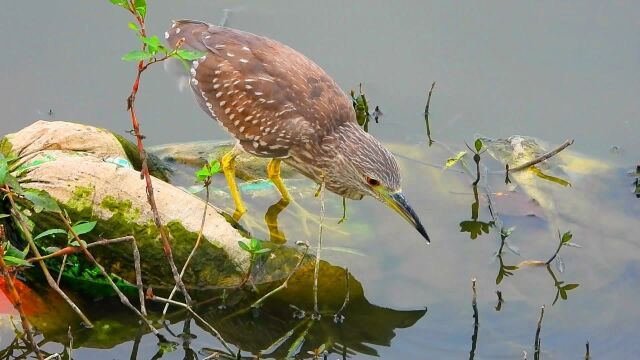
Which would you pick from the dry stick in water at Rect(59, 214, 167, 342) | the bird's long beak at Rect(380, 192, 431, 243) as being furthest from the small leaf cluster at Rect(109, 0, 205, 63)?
the bird's long beak at Rect(380, 192, 431, 243)

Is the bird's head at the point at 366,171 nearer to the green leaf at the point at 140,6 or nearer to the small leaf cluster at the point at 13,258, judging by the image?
the green leaf at the point at 140,6

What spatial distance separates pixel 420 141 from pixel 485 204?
956 mm

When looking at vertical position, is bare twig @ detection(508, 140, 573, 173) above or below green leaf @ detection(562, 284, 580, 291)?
above

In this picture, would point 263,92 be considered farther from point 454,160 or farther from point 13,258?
point 13,258

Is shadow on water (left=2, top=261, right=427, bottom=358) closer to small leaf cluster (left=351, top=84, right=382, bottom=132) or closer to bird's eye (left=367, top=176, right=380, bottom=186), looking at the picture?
bird's eye (left=367, top=176, right=380, bottom=186)

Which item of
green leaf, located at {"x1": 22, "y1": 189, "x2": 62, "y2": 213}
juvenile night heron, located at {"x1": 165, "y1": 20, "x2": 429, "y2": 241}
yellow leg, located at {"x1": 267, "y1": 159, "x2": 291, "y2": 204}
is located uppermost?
juvenile night heron, located at {"x1": 165, "y1": 20, "x2": 429, "y2": 241}

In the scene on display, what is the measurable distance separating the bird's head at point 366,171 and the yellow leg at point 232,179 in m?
0.64

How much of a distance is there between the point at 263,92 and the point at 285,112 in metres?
0.21

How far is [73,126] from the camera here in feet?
21.1

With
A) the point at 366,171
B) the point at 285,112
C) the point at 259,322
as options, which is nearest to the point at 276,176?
the point at 285,112

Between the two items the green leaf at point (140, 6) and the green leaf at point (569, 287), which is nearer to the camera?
the green leaf at point (140, 6)

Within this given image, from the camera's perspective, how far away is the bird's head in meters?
6.25

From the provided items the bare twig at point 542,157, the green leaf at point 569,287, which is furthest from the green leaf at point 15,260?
the bare twig at point 542,157

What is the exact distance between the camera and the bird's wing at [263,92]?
6539 millimetres
